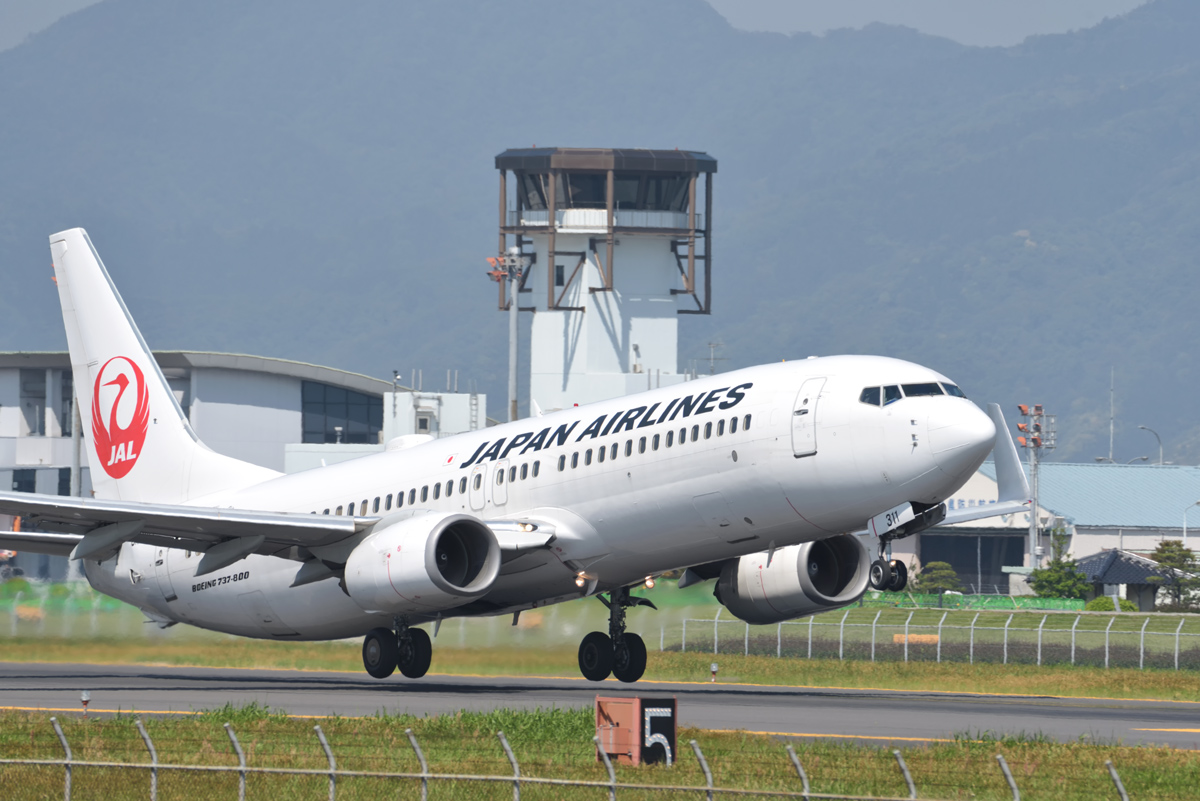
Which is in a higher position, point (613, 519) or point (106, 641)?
point (613, 519)

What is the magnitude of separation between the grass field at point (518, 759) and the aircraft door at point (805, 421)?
7048mm

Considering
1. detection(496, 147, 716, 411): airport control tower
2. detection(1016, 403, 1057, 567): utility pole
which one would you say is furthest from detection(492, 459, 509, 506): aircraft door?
detection(496, 147, 716, 411): airport control tower

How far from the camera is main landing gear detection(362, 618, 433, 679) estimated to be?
40.1 metres

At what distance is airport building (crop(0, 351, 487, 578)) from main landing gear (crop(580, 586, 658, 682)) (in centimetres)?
7478

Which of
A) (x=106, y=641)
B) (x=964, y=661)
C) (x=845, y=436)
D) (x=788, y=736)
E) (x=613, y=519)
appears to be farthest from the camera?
(x=964, y=661)

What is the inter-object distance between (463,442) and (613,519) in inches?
249

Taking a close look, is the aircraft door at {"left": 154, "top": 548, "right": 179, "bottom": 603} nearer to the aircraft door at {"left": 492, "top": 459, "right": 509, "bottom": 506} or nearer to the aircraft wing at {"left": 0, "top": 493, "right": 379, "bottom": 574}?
the aircraft wing at {"left": 0, "top": 493, "right": 379, "bottom": 574}

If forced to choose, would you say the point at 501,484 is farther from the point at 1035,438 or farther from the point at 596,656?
the point at 1035,438

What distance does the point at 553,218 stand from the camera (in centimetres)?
15388

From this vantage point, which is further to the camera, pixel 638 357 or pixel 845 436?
pixel 638 357

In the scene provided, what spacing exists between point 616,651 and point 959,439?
11.7 meters

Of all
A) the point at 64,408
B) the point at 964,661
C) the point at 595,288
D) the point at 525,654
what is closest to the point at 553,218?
the point at 595,288

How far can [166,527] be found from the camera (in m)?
37.8

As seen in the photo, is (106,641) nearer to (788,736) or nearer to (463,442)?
(463,442)
